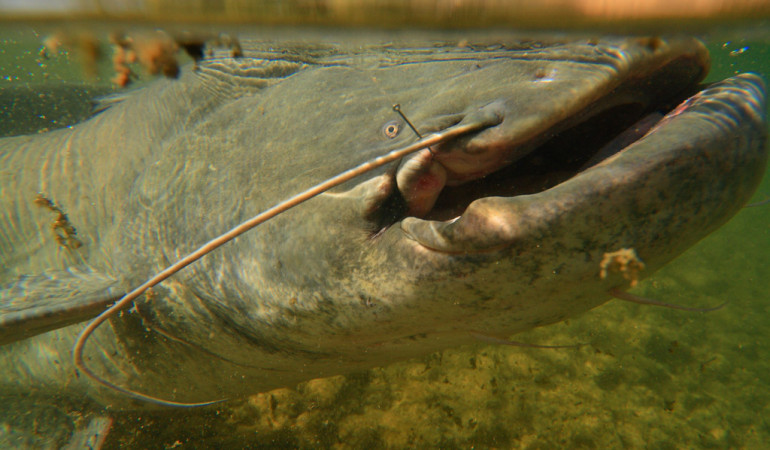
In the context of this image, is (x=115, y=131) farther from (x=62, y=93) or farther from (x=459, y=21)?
(x=62, y=93)

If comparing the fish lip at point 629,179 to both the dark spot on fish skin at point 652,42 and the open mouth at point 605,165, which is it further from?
the dark spot on fish skin at point 652,42

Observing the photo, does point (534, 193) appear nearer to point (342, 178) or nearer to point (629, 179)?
point (629, 179)

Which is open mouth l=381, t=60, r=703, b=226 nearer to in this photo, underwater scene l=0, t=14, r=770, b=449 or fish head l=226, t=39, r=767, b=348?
fish head l=226, t=39, r=767, b=348

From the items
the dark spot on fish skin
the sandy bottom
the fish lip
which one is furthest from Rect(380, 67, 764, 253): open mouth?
the sandy bottom

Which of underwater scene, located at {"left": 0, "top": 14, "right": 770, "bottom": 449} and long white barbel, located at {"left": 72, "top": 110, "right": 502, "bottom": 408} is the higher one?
long white barbel, located at {"left": 72, "top": 110, "right": 502, "bottom": 408}

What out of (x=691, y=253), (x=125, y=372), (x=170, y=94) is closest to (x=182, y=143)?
(x=170, y=94)

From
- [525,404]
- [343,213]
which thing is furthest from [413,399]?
[343,213]
